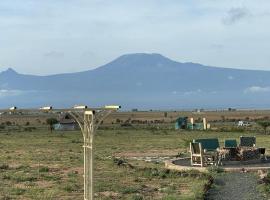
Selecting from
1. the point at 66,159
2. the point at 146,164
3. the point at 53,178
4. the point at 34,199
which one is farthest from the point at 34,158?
the point at 34,199

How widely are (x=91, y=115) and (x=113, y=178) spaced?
361 inches

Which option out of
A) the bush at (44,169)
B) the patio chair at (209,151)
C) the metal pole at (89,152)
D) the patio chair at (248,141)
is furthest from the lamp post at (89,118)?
the patio chair at (248,141)

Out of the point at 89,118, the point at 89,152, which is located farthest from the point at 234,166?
the point at 89,118

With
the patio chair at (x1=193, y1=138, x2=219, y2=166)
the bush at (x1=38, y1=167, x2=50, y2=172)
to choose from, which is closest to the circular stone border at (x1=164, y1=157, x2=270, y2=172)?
the patio chair at (x1=193, y1=138, x2=219, y2=166)

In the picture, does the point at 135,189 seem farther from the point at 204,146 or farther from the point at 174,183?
the point at 204,146

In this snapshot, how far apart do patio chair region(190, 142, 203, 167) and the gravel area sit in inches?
90.9

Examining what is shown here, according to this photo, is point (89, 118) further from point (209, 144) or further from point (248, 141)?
point (248, 141)

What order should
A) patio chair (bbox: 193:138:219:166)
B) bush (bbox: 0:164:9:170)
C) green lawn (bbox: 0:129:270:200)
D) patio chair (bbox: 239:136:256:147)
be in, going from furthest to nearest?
1. patio chair (bbox: 239:136:256:147)
2. bush (bbox: 0:164:9:170)
3. patio chair (bbox: 193:138:219:166)
4. green lawn (bbox: 0:129:270:200)

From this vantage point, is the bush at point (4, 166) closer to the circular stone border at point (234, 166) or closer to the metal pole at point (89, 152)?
the circular stone border at point (234, 166)

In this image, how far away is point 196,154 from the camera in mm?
21484

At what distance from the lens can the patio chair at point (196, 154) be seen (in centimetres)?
2131

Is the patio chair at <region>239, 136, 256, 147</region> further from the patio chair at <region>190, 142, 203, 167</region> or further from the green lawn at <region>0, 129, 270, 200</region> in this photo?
the green lawn at <region>0, 129, 270, 200</region>

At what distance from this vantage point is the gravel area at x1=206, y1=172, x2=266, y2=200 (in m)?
14.2

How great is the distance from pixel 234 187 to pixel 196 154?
5606 millimetres
